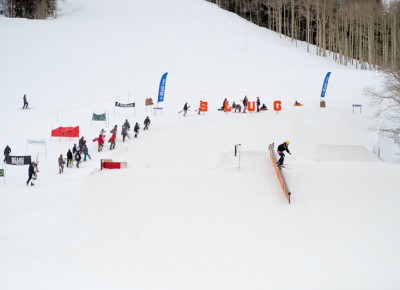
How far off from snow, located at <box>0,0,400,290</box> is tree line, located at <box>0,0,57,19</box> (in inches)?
1010

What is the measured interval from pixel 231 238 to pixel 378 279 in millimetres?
4509

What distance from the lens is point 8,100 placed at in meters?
37.1

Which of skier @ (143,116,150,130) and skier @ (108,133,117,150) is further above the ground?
skier @ (143,116,150,130)

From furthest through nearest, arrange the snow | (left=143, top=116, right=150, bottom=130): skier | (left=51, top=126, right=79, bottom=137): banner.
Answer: (left=143, top=116, right=150, bottom=130): skier
(left=51, top=126, right=79, bottom=137): banner
the snow

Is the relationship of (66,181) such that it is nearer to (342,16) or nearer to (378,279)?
(378,279)

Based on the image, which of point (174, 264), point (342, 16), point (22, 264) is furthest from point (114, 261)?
point (342, 16)

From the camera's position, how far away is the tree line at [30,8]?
6272 centimetres

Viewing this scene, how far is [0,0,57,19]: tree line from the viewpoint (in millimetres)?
62716

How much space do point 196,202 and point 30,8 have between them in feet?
206

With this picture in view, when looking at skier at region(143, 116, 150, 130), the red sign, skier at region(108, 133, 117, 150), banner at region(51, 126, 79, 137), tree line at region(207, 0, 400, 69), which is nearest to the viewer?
skier at region(108, 133, 117, 150)

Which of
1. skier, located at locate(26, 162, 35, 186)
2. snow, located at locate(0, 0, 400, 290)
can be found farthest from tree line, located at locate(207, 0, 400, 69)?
skier, located at locate(26, 162, 35, 186)

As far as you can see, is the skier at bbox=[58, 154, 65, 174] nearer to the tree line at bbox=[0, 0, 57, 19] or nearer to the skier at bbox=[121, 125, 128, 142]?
the skier at bbox=[121, 125, 128, 142]

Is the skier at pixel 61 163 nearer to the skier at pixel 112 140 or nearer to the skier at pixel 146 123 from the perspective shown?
the skier at pixel 112 140

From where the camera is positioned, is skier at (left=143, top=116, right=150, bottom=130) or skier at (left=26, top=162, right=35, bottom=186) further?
skier at (left=143, top=116, right=150, bottom=130)
